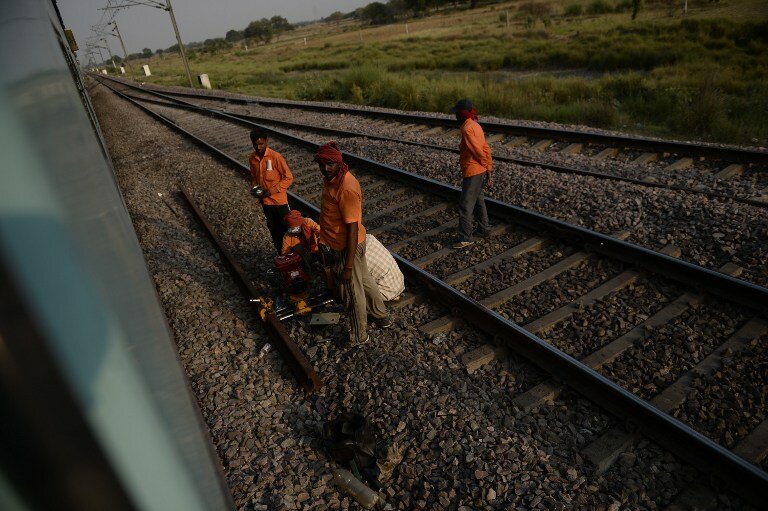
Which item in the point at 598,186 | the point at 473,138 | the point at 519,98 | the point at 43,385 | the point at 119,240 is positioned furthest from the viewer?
the point at 519,98

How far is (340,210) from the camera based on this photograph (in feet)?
15.1

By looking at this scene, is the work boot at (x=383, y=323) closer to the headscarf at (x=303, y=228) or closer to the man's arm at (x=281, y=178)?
the headscarf at (x=303, y=228)

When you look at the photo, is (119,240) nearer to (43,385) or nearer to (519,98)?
(43,385)

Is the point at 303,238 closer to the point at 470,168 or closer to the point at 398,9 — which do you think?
the point at 470,168

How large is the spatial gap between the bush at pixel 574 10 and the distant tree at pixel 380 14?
179 ft

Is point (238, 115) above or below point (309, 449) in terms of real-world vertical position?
above

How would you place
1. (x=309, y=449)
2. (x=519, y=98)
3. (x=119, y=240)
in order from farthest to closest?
(x=519, y=98) < (x=309, y=449) < (x=119, y=240)

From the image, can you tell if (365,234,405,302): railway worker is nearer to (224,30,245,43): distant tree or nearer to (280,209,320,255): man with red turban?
(280,209,320,255): man with red turban

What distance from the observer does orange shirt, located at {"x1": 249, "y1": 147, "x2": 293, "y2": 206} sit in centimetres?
625

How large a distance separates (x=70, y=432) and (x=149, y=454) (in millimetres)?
100

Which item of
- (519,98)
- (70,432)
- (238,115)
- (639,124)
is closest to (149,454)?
(70,432)

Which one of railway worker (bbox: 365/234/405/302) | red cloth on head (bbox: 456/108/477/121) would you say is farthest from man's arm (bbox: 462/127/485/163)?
railway worker (bbox: 365/234/405/302)

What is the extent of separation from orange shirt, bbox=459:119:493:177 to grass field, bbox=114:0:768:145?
721 centimetres

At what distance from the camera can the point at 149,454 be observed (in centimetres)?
58
